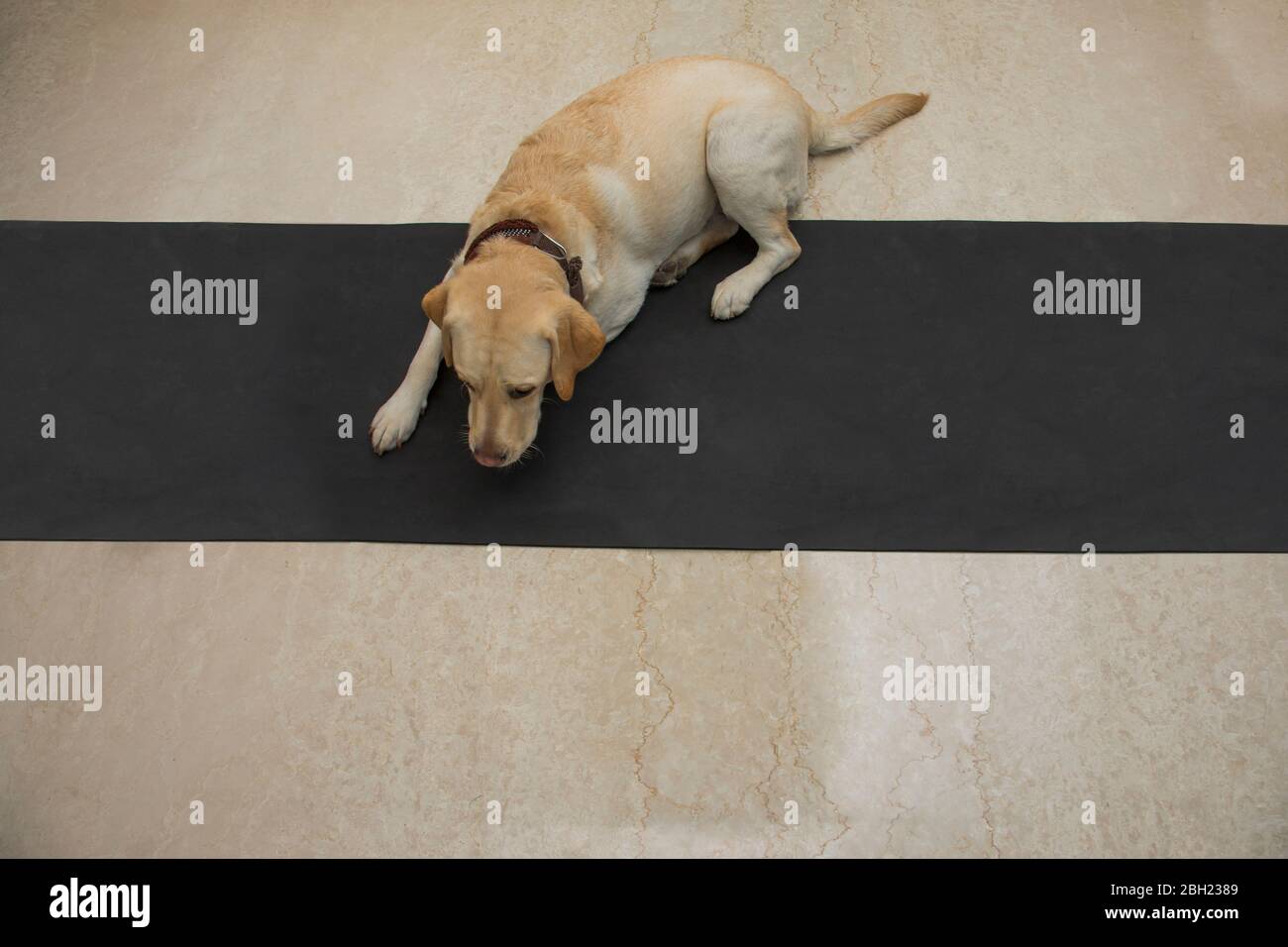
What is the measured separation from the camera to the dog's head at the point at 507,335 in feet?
7.81

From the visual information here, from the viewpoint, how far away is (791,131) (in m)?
2.96

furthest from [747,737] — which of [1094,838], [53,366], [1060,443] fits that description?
[53,366]

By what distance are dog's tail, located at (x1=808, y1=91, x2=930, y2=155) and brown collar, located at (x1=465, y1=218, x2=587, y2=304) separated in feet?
4.02

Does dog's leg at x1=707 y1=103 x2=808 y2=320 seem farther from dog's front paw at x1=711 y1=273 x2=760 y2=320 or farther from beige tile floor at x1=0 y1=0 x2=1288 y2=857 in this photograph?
beige tile floor at x1=0 y1=0 x2=1288 y2=857

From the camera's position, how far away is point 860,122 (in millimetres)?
3381

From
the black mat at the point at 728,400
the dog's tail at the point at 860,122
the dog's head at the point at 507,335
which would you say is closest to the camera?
the dog's head at the point at 507,335

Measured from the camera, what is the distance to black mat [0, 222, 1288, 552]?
2861 millimetres

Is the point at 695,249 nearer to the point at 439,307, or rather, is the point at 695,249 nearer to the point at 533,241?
the point at 533,241

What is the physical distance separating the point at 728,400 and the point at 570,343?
703mm

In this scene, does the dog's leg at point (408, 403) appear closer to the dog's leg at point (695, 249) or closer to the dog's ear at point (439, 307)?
the dog's ear at point (439, 307)

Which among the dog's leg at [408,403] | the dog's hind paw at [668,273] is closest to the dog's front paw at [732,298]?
the dog's hind paw at [668,273]

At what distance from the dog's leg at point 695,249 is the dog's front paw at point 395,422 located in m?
0.90

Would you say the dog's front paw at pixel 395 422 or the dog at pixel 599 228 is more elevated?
the dog at pixel 599 228

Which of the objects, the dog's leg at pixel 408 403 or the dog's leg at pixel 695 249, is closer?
the dog's leg at pixel 408 403
